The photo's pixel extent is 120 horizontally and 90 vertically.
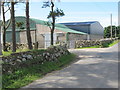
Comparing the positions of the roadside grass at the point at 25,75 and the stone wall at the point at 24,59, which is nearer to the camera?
the roadside grass at the point at 25,75

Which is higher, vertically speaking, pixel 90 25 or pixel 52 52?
pixel 90 25

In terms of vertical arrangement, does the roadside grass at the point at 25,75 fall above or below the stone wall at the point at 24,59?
below

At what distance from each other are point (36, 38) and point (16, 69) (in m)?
25.0

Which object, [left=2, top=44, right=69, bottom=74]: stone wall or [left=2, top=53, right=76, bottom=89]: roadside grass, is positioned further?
[left=2, top=44, right=69, bottom=74]: stone wall

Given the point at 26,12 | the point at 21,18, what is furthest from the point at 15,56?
the point at 21,18

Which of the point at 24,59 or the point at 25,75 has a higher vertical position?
the point at 24,59

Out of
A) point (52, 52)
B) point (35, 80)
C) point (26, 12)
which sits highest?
point (26, 12)

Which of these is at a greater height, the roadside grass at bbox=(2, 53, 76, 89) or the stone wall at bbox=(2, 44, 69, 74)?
the stone wall at bbox=(2, 44, 69, 74)

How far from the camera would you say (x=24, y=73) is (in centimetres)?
820

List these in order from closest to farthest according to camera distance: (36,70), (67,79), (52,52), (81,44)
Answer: (67,79) → (36,70) → (52,52) → (81,44)

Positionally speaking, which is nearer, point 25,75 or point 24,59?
point 25,75

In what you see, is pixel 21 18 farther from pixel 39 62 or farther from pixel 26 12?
pixel 39 62

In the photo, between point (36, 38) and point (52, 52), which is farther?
point (36, 38)

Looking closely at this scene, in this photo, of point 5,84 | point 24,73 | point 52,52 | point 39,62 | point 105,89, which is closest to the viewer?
point 105,89
